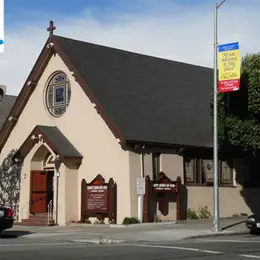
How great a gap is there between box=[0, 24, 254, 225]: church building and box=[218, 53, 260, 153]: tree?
2.37m

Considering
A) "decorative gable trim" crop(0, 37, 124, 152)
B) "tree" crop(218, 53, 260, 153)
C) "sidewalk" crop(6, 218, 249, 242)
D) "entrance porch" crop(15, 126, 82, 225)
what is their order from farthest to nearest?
"entrance porch" crop(15, 126, 82, 225) → "decorative gable trim" crop(0, 37, 124, 152) → "tree" crop(218, 53, 260, 153) → "sidewalk" crop(6, 218, 249, 242)

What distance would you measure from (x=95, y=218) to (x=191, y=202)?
468 cm

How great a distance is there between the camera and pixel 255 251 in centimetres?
1507

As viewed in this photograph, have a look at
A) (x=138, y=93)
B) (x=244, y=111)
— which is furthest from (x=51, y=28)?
(x=244, y=111)

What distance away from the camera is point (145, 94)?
2898cm

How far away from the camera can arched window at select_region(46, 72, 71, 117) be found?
95.6 feet

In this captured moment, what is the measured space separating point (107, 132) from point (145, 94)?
3560 mm

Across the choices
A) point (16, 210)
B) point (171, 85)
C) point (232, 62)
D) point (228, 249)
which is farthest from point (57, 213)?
point (228, 249)

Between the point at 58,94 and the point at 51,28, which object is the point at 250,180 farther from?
the point at 51,28

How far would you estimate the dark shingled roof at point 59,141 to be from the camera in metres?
27.4

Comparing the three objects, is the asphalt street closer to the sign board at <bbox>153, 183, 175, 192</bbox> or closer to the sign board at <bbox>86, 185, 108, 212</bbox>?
the sign board at <bbox>153, 183, 175, 192</bbox>

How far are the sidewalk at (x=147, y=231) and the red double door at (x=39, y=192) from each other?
337cm

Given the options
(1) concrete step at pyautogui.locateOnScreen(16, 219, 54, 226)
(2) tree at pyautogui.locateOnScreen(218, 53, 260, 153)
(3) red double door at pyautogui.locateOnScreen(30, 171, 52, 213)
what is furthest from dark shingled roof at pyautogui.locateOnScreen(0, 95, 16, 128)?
(2) tree at pyautogui.locateOnScreen(218, 53, 260, 153)

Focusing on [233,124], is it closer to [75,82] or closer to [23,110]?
[75,82]
